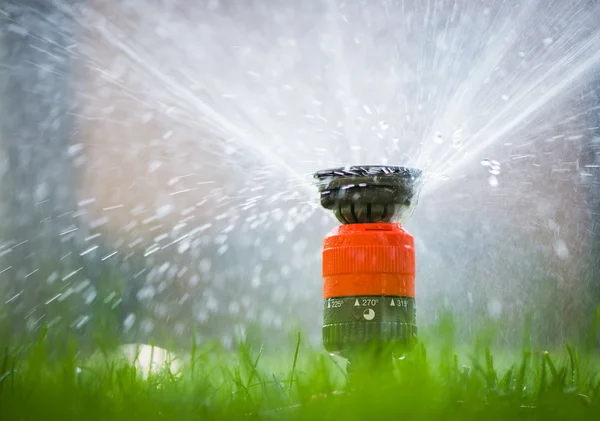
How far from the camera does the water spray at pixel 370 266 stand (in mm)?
1652

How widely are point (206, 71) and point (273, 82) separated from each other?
443mm

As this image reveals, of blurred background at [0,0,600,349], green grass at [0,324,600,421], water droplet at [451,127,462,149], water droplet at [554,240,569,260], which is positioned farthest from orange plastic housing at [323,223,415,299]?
water droplet at [554,240,569,260]

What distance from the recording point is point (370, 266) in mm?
1655

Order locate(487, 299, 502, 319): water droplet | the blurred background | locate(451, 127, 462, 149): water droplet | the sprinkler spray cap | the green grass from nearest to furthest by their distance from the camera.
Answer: the green grass, the sprinkler spray cap, locate(451, 127, 462, 149): water droplet, the blurred background, locate(487, 299, 502, 319): water droplet

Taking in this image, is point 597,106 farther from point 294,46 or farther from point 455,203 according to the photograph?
point 294,46

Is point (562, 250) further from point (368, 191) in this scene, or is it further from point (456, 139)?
point (368, 191)

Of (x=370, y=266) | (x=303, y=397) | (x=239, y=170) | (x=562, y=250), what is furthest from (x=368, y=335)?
(x=239, y=170)

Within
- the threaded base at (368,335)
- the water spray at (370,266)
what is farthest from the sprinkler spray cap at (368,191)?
the threaded base at (368,335)

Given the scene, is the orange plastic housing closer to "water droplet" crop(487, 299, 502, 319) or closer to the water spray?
the water spray

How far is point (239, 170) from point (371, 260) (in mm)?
3164

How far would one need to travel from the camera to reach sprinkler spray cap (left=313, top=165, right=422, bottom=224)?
1652mm

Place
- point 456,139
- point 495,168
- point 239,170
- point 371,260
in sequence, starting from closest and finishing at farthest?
point 371,260, point 456,139, point 495,168, point 239,170

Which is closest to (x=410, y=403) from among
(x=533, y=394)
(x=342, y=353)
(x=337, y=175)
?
(x=533, y=394)

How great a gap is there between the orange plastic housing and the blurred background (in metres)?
1.92
